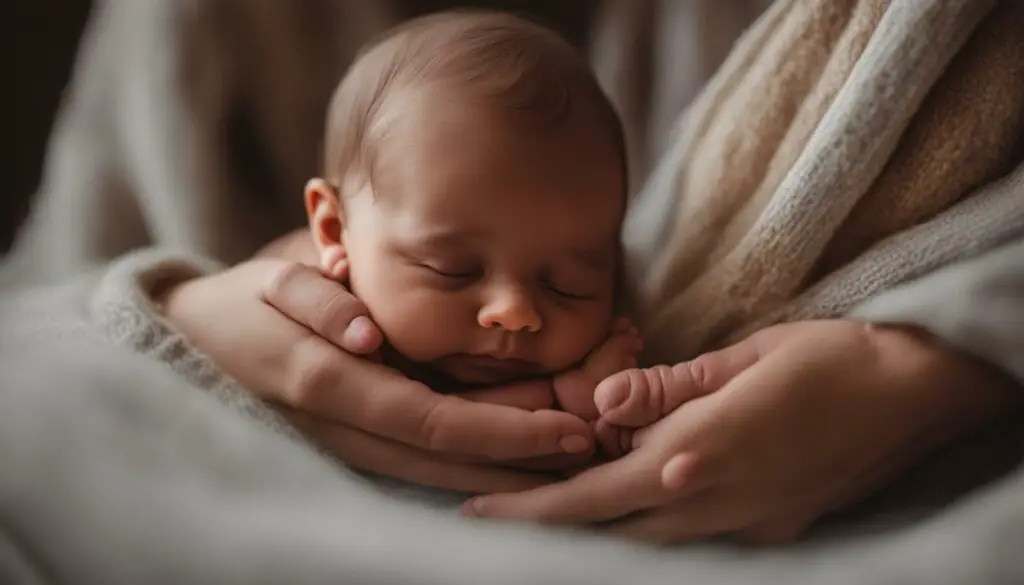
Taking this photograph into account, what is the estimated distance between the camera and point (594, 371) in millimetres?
651

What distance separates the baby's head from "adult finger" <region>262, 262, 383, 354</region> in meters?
0.02

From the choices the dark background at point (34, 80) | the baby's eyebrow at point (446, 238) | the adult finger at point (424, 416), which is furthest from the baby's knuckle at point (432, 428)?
the dark background at point (34, 80)

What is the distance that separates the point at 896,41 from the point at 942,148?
0.23 ft

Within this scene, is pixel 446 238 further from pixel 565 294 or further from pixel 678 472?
pixel 678 472

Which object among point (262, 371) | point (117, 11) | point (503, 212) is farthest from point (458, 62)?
point (117, 11)

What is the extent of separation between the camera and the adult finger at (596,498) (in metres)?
0.57

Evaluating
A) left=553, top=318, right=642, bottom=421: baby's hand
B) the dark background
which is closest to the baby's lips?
left=553, top=318, right=642, bottom=421: baby's hand

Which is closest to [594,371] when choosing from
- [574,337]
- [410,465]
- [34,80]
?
[574,337]

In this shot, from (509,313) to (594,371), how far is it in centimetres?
7

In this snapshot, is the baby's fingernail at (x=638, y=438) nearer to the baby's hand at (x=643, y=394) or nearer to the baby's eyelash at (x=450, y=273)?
the baby's hand at (x=643, y=394)

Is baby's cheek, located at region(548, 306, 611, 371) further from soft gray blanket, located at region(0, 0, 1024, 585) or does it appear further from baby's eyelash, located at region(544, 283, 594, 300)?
soft gray blanket, located at region(0, 0, 1024, 585)

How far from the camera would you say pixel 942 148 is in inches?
24.6

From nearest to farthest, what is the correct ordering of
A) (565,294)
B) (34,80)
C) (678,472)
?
(678,472)
(565,294)
(34,80)

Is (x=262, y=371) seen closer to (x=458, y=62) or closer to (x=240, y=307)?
(x=240, y=307)
